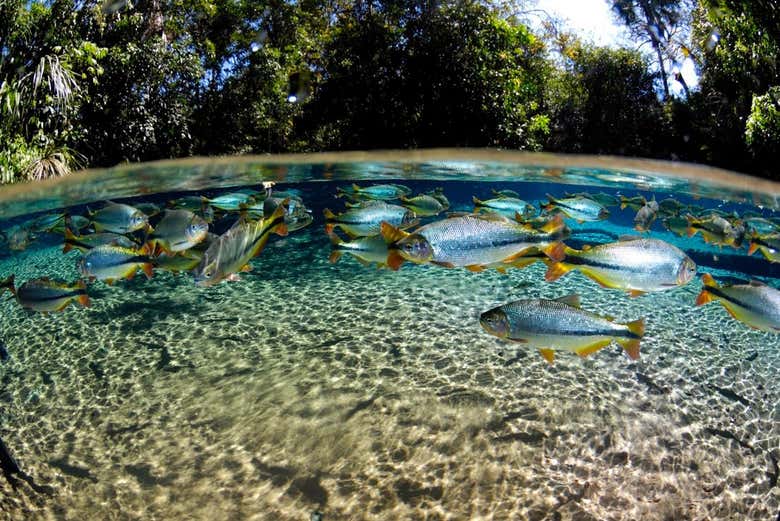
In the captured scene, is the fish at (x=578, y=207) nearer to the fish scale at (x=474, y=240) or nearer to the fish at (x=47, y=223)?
the fish scale at (x=474, y=240)

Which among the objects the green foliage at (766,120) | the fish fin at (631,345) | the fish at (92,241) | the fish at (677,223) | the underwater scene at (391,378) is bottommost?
the underwater scene at (391,378)

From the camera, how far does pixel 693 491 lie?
12.3 feet

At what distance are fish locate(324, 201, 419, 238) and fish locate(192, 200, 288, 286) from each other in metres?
2.24

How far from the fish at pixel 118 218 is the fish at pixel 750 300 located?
17.9ft

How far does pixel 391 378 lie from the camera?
529 centimetres

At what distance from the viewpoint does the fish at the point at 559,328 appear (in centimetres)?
322

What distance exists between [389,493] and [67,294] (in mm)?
3346

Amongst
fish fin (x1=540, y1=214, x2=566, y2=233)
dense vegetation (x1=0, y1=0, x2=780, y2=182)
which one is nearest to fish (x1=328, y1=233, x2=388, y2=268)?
fish fin (x1=540, y1=214, x2=566, y2=233)

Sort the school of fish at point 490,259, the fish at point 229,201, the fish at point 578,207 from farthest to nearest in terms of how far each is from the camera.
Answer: the fish at point 229,201 < the fish at point 578,207 < the school of fish at point 490,259

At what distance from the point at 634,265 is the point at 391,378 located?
2.82m

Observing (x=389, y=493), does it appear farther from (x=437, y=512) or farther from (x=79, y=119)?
(x=79, y=119)

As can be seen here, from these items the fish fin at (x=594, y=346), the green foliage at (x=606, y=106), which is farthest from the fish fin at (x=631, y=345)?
the green foliage at (x=606, y=106)

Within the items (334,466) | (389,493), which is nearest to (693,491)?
(389,493)

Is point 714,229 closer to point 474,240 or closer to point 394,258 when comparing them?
point 474,240
